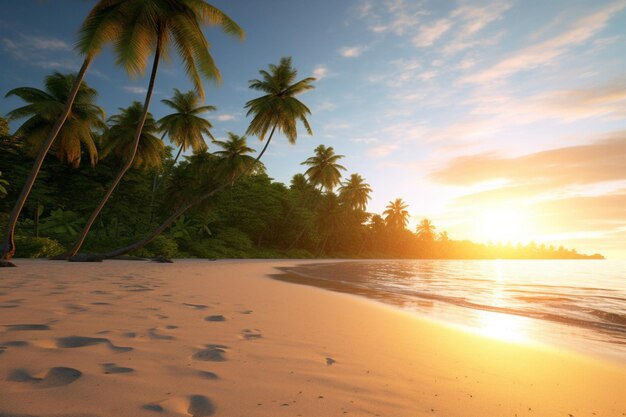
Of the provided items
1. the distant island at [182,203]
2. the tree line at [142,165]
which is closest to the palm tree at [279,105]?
the tree line at [142,165]

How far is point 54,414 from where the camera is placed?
1382mm

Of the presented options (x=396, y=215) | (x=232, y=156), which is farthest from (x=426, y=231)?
(x=232, y=156)

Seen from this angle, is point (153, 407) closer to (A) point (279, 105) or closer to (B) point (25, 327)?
(B) point (25, 327)

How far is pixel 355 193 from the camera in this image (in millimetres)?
50188

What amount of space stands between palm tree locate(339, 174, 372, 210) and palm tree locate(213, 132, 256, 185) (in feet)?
72.8

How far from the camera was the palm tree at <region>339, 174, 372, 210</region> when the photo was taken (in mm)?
49750

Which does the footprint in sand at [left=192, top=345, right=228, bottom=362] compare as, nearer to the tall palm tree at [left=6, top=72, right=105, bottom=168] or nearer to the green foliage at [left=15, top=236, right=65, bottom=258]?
the green foliage at [left=15, top=236, right=65, bottom=258]

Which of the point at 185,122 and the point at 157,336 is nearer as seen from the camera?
the point at 157,336

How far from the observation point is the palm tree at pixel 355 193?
4975cm

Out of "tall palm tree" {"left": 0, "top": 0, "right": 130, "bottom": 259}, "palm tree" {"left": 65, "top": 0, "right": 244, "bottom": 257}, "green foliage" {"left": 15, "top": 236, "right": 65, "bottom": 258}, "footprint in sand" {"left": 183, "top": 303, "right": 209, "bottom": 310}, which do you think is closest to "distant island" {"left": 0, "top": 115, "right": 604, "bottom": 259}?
"green foliage" {"left": 15, "top": 236, "right": 65, "bottom": 258}

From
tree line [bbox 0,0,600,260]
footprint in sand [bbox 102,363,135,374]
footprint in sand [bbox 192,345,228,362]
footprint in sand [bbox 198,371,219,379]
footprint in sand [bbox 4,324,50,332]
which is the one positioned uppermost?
tree line [bbox 0,0,600,260]

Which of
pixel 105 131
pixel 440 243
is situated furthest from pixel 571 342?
pixel 440 243

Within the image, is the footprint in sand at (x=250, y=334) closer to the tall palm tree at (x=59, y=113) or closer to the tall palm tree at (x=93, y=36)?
the tall palm tree at (x=93, y=36)

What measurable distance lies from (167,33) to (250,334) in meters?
14.4
